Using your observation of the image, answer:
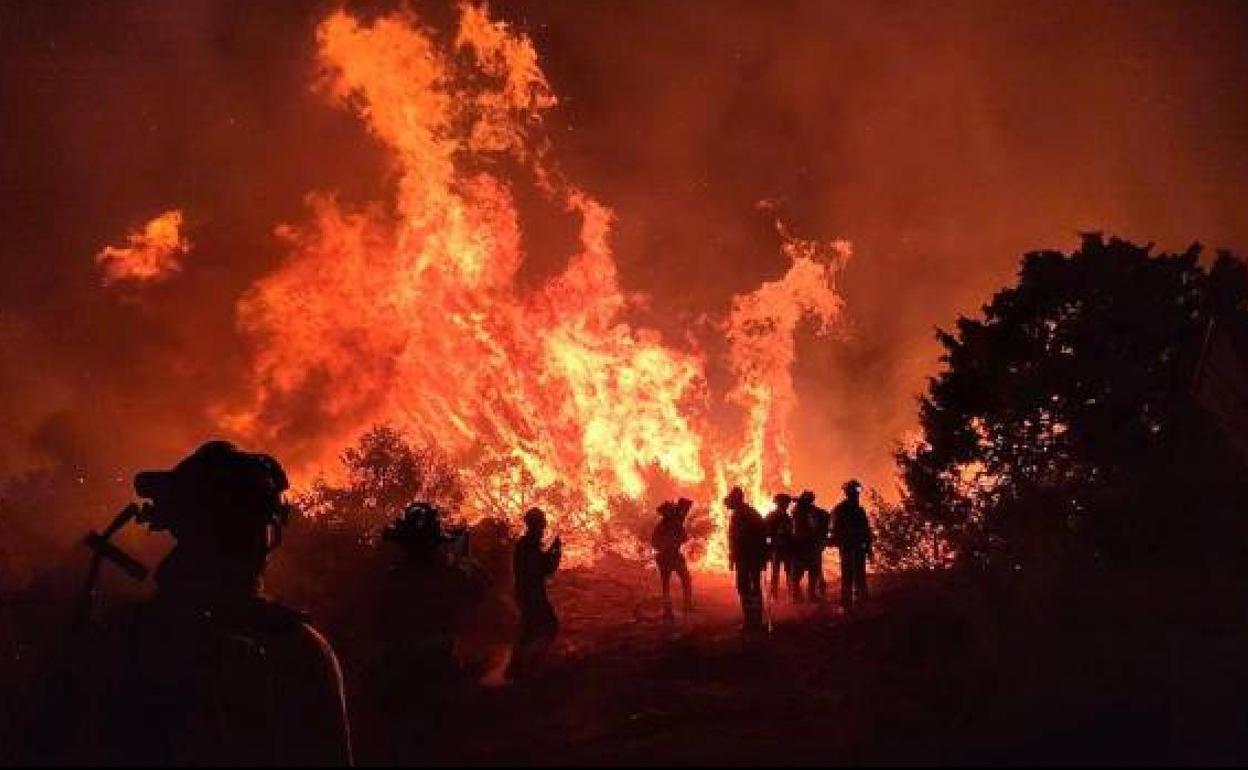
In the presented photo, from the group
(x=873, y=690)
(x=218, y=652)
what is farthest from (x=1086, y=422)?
(x=218, y=652)

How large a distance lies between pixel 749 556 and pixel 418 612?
7.83m

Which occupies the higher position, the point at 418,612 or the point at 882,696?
the point at 418,612

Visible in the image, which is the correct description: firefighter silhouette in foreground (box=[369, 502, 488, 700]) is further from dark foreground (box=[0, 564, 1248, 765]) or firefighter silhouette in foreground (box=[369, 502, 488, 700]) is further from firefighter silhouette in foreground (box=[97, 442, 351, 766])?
firefighter silhouette in foreground (box=[97, 442, 351, 766])

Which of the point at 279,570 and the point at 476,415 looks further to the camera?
the point at 476,415

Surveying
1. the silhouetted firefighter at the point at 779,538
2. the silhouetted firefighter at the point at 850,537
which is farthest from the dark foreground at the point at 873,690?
the silhouetted firefighter at the point at 779,538

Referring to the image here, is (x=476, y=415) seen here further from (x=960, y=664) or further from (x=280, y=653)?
(x=280, y=653)

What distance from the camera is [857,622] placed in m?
13.6

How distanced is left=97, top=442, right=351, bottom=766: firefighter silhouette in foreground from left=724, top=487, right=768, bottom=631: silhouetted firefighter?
10069 millimetres

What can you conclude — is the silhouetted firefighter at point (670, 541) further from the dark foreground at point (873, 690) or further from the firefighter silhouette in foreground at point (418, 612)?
the firefighter silhouette in foreground at point (418, 612)

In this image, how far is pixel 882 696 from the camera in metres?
9.75

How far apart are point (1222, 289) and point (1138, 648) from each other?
18.2 meters

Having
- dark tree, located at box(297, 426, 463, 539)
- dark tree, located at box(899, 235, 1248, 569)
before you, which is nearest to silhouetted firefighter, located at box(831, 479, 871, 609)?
dark tree, located at box(899, 235, 1248, 569)

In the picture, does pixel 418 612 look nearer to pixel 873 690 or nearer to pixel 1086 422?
pixel 873 690

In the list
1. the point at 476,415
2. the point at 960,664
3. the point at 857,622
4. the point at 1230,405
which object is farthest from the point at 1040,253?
the point at 476,415
